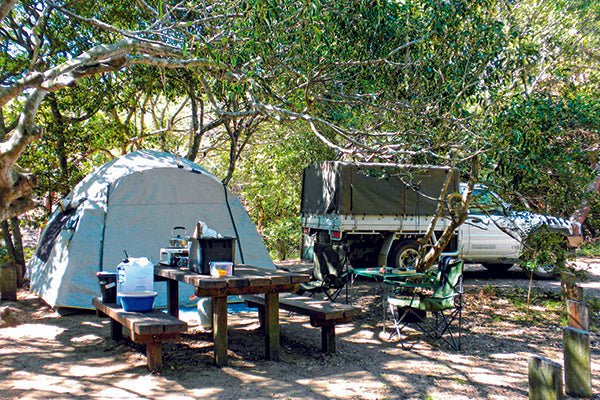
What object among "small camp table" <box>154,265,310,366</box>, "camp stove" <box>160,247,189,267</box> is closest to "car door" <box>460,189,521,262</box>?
"small camp table" <box>154,265,310,366</box>

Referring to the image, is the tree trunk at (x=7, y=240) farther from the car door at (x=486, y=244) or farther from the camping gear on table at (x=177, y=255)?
the car door at (x=486, y=244)

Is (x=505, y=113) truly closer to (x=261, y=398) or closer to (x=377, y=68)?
(x=377, y=68)

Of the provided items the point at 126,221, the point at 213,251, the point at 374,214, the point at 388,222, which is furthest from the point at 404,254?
the point at 213,251

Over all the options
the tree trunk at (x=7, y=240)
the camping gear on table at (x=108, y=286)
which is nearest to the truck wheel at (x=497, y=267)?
the camping gear on table at (x=108, y=286)

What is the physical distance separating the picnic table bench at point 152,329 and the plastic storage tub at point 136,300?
6cm

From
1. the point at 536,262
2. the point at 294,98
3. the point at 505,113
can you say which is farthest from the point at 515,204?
the point at 294,98

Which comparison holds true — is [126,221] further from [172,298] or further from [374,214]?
[374,214]

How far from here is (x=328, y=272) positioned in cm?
771

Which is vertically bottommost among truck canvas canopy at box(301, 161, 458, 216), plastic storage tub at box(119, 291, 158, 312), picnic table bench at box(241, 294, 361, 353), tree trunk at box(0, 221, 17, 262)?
picnic table bench at box(241, 294, 361, 353)

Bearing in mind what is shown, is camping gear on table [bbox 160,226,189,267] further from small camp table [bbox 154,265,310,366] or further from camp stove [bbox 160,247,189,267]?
small camp table [bbox 154,265,310,366]

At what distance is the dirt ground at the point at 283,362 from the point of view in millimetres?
4348

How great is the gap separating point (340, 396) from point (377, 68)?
4.28m

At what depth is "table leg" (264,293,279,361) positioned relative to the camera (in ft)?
16.8

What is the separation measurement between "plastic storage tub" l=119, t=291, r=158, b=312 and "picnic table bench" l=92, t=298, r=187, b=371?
63 millimetres
